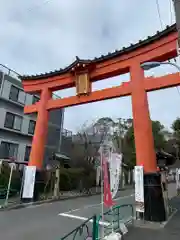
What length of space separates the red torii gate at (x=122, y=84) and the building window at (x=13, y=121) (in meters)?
10.9

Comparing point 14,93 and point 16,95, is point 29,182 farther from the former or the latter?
point 16,95

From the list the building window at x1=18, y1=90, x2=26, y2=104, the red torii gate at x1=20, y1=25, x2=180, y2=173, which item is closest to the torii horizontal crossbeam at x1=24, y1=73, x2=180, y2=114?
the red torii gate at x1=20, y1=25, x2=180, y2=173

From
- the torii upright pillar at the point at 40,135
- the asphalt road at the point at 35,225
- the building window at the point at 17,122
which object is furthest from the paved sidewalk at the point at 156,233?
the building window at the point at 17,122

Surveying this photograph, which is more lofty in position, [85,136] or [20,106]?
[20,106]

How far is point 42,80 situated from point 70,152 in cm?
1980

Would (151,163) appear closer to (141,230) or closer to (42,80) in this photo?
(141,230)

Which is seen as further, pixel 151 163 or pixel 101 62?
pixel 101 62

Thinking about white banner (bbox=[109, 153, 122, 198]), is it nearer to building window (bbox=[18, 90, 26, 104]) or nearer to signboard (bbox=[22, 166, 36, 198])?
signboard (bbox=[22, 166, 36, 198])

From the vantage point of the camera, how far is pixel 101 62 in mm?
13742

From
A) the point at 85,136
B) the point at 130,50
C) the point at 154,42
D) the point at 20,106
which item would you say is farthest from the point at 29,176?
the point at 85,136

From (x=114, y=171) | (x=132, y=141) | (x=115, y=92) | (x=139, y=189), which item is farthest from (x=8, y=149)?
(x=132, y=141)

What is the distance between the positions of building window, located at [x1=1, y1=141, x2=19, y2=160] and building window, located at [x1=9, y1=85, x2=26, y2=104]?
17.7ft

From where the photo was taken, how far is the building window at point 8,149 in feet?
83.4

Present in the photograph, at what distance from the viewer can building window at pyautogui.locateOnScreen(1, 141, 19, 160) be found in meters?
25.4
